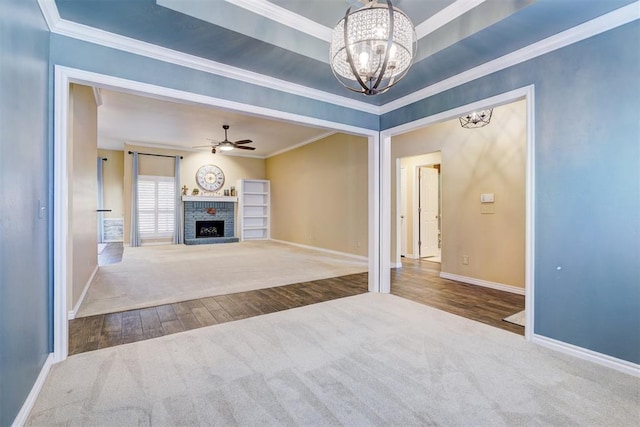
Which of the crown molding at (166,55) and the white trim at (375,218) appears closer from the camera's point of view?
the crown molding at (166,55)

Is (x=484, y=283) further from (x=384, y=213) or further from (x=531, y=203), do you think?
(x=531, y=203)

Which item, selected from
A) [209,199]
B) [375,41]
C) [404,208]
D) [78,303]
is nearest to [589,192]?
[375,41]

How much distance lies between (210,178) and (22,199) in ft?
28.4

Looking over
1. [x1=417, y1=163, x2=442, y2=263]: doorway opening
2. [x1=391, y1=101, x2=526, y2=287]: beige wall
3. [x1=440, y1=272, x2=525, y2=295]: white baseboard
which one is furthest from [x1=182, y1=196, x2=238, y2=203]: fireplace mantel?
[x1=440, y1=272, x2=525, y2=295]: white baseboard

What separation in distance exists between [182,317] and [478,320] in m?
3.07

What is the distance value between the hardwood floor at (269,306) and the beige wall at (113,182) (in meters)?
8.47

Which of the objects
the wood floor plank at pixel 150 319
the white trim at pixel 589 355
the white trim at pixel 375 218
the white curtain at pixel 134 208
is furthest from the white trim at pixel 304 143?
the white trim at pixel 589 355

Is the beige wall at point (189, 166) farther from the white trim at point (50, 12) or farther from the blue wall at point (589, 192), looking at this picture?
the blue wall at point (589, 192)

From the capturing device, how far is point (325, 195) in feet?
25.6

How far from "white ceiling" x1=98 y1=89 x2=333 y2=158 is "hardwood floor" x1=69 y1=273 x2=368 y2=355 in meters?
2.91

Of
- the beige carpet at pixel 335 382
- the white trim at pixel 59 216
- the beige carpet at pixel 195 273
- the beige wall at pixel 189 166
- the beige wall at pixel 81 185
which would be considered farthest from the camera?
the beige wall at pixel 189 166

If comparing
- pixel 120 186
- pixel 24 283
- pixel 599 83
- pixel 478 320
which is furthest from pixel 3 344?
pixel 120 186

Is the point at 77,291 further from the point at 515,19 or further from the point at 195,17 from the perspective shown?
the point at 515,19

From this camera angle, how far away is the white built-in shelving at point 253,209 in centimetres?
1024
